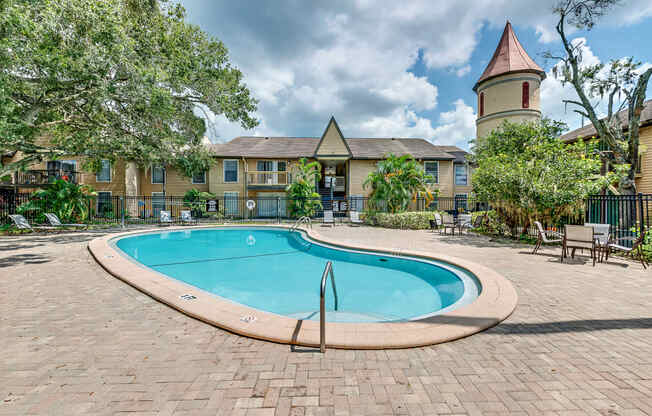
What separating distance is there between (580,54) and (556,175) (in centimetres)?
799

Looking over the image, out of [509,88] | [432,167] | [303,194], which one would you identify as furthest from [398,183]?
[509,88]

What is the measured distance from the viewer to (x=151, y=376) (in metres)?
2.32

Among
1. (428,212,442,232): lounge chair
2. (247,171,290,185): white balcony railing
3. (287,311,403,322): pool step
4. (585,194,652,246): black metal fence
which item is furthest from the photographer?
(247,171,290,185): white balcony railing

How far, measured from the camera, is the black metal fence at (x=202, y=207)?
17797 millimetres

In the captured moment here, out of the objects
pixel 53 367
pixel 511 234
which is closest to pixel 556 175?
pixel 511 234

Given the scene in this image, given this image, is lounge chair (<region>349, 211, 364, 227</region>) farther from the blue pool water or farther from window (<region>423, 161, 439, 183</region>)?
window (<region>423, 161, 439, 183</region>)

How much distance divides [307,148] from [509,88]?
18.2 m

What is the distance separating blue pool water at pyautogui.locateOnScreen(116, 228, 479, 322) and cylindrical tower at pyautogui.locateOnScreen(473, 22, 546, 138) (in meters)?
21.6

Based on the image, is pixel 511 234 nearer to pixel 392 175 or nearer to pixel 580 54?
pixel 392 175

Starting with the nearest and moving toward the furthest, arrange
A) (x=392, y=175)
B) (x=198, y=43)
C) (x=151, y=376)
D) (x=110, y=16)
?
1. (x=151, y=376)
2. (x=110, y=16)
3. (x=198, y=43)
4. (x=392, y=175)

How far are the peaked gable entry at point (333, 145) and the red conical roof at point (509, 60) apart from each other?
13949 millimetres

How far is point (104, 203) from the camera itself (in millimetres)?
21688

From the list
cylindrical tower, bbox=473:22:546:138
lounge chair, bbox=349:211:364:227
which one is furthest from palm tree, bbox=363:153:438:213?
cylindrical tower, bbox=473:22:546:138

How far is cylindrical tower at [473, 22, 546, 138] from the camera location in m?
22.0
